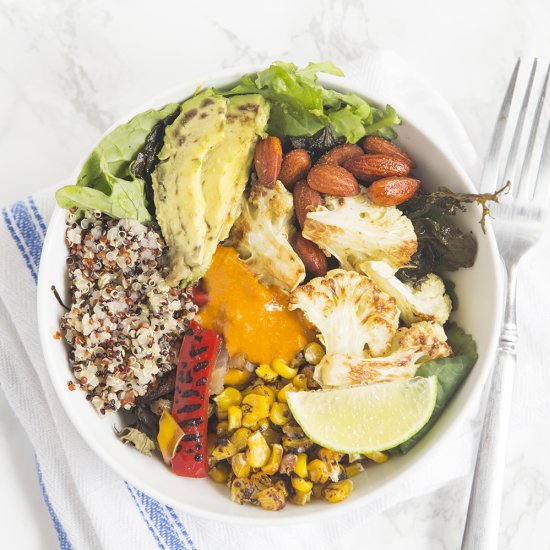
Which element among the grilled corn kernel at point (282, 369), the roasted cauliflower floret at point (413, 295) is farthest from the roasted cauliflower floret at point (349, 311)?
the grilled corn kernel at point (282, 369)

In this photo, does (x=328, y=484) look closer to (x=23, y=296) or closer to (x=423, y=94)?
(x=23, y=296)

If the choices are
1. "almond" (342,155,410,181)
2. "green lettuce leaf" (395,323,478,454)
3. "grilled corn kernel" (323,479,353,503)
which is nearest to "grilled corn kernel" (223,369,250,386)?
"grilled corn kernel" (323,479,353,503)

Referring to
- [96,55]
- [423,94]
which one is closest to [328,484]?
[423,94]

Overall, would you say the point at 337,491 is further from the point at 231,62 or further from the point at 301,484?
the point at 231,62

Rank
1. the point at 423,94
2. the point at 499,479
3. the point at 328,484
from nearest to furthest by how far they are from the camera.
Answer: the point at 328,484
the point at 499,479
the point at 423,94

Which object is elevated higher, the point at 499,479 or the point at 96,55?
the point at 96,55

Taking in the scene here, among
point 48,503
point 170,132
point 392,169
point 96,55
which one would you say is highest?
point 96,55

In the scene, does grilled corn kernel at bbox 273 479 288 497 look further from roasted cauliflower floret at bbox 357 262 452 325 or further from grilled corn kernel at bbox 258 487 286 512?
roasted cauliflower floret at bbox 357 262 452 325
